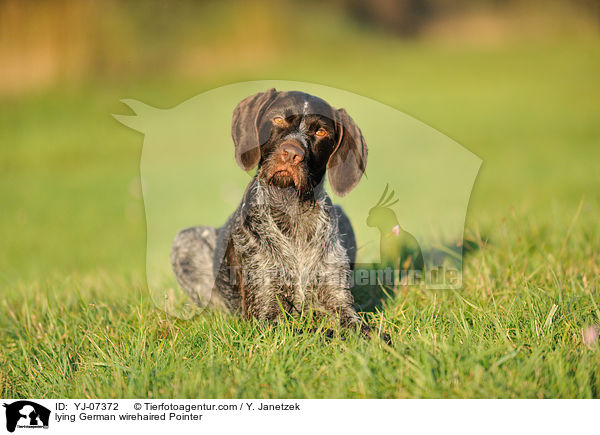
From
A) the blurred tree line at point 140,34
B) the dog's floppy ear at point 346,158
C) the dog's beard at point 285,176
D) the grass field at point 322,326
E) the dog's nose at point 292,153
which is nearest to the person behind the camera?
the grass field at point 322,326

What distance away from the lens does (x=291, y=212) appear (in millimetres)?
3816

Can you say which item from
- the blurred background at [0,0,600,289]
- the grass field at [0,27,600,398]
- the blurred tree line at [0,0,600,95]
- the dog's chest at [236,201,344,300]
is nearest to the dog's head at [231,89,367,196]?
the dog's chest at [236,201,344,300]

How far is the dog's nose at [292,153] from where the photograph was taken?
3.28m

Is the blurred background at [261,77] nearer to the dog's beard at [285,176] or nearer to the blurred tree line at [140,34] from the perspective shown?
the blurred tree line at [140,34]

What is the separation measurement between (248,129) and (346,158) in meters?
0.71

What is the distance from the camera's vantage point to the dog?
346 centimetres

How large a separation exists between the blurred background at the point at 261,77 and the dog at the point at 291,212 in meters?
5.60

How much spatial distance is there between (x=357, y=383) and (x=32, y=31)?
2361cm

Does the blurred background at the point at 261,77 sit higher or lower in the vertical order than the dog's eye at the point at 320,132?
higher

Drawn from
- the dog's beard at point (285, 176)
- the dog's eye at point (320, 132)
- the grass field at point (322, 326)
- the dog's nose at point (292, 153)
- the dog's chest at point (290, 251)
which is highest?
the dog's eye at point (320, 132)
